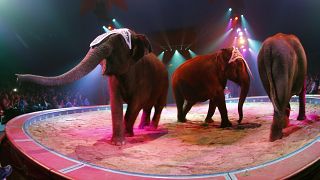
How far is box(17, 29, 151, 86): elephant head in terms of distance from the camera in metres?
3.37

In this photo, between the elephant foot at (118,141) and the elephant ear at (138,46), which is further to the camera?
the elephant ear at (138,46)

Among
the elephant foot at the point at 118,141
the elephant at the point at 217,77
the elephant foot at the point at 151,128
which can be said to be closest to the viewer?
the elephant foot at the point at 118,141

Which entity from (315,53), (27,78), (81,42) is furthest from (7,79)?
(315,53)

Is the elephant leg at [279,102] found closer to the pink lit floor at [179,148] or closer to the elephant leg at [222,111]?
the pink lit floor at [179,148]

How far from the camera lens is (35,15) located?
12.5m

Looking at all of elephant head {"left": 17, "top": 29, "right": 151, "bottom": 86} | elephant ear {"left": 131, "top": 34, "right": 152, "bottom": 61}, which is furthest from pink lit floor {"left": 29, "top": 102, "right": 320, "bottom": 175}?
elephant ear {"left": 131, "top": 34, "right": 152, "bottom": 61}

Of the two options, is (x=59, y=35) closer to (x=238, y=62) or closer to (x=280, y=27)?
(x=280, y=27)

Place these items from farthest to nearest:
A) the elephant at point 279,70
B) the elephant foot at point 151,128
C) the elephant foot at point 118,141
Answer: the elephant foot at point 151,128, the elephant foot at point 118,141, the elephant at point 279,70

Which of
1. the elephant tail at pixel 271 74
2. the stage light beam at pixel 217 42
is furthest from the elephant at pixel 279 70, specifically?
the stage light beam at pixel 217 42

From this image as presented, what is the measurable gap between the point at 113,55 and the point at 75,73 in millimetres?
690

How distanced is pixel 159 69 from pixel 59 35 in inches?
387

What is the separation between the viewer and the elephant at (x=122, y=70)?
3.59 m

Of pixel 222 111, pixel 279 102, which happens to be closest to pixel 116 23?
pixel 222 111

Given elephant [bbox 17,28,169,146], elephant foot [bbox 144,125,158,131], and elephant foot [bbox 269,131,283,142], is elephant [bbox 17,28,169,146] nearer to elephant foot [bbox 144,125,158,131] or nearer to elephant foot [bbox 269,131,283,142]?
elephant foot [bbox 144,125,158,131]
